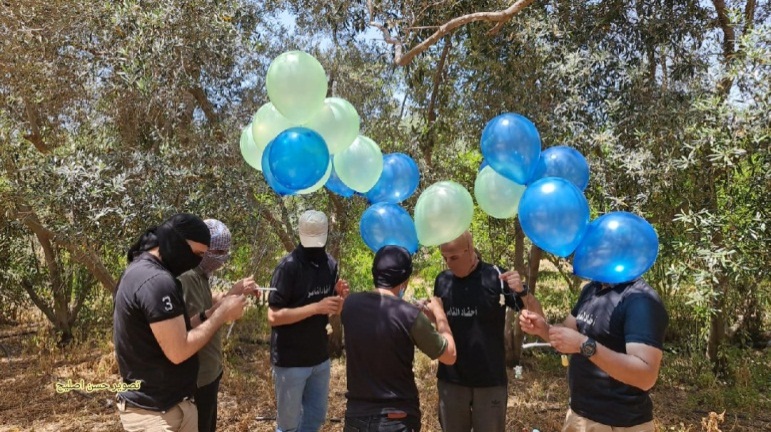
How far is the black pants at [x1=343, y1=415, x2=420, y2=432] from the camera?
8.07 feet

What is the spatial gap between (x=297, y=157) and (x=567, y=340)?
167cm

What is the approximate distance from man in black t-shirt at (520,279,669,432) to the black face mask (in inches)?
57.7

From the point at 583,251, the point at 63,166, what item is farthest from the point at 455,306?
the point at 63,166

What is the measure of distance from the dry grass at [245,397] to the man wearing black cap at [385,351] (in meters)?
2.38

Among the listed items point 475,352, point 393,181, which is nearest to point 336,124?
point 393,181

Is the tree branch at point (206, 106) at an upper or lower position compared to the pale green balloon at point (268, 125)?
upper

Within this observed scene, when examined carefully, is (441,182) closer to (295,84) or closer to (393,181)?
(393,181)

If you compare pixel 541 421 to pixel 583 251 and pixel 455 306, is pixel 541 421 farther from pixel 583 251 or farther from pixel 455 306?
pixel 583 251

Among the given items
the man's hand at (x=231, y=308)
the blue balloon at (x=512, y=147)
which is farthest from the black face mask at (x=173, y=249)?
the blue balloon at (x=512, y=147)

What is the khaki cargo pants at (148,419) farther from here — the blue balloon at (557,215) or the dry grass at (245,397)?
the dry grass at (245,397)

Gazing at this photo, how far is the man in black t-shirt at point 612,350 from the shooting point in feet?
6.94

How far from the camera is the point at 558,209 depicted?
8.29 ft

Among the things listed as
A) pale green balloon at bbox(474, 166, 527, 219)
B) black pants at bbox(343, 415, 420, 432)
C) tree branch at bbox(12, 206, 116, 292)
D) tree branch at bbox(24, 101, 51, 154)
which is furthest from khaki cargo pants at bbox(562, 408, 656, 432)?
tree branch at bbox(24, 101, 51, 154)

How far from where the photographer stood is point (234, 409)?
536 cm
